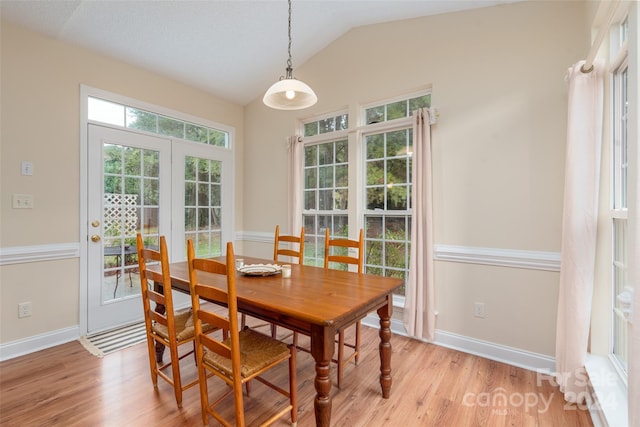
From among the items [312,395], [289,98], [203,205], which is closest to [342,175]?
[289,98]

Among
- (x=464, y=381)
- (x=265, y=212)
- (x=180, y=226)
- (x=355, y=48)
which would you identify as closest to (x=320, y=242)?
(x=265, y=212)

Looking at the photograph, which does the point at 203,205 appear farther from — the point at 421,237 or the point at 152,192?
the point at 421,237

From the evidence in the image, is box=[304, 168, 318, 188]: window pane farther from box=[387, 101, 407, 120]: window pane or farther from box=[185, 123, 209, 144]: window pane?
box=[185, 123, 209, 144]: window pane

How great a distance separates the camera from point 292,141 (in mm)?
3578

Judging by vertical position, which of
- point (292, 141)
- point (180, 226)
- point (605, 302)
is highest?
point (292, 141)

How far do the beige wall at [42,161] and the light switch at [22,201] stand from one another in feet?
0.11

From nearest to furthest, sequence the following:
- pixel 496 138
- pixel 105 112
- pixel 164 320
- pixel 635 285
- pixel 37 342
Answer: pixel 635 285, pixel 164 320, pixel 496 138, pixel 37 342, pixel 105 112

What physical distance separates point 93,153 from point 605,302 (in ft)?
13.9

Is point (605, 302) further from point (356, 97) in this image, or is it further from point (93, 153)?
point (93, 153)

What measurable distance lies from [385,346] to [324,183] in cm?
210

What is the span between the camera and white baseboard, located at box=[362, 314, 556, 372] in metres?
2.22

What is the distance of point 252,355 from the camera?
155 centimetres

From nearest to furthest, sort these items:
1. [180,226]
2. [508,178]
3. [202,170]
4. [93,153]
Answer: [508,178] → [93,153] → [180,226] → [202,170]

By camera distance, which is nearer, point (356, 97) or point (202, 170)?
point (356, 97)
